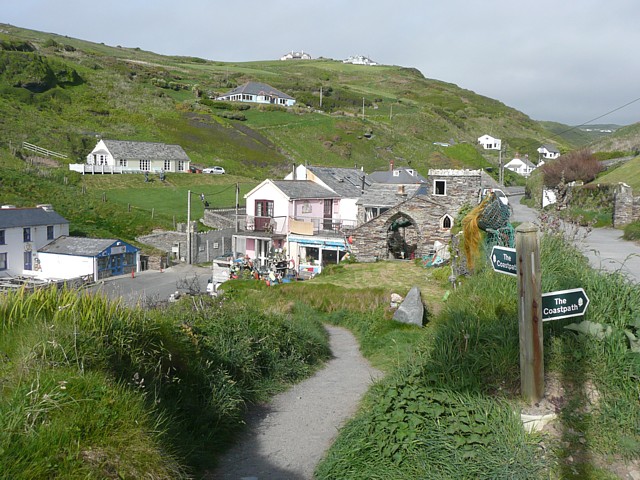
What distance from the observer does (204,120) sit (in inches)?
3248

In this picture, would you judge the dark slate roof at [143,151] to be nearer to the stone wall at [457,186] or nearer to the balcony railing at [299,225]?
the balcony railing at [299,225]

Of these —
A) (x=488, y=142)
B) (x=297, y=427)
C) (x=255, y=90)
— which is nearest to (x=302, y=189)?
(x=297, y=427)

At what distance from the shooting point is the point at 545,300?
6281 mm

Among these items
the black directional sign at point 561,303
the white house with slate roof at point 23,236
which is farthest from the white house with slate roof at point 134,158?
the black directional sign at point 561,303

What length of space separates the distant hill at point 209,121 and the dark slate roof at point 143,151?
391 cm

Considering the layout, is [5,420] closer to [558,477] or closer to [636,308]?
[558,477]

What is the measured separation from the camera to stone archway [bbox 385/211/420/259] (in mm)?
31953

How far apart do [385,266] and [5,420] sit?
71.8 ft

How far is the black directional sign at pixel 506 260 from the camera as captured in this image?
21.8 ft

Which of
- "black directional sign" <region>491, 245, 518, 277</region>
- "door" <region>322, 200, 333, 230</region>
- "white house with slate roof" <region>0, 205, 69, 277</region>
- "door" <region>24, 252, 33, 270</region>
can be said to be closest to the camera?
"black directional sign" <region>491, 245, 518, 277</region>

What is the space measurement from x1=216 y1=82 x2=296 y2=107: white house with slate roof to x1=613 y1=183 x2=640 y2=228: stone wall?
84268mm

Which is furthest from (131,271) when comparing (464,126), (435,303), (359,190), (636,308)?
(464,126)

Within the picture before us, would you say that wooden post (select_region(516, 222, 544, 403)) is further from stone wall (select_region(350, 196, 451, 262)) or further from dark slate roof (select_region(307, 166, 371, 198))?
dark slate roof (select_region(307, 166, 371, 198))

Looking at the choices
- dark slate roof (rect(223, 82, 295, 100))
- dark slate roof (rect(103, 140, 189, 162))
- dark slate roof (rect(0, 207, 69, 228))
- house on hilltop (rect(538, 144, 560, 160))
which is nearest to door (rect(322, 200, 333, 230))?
dark slate roof (rect(0, 207, 69, 228))
